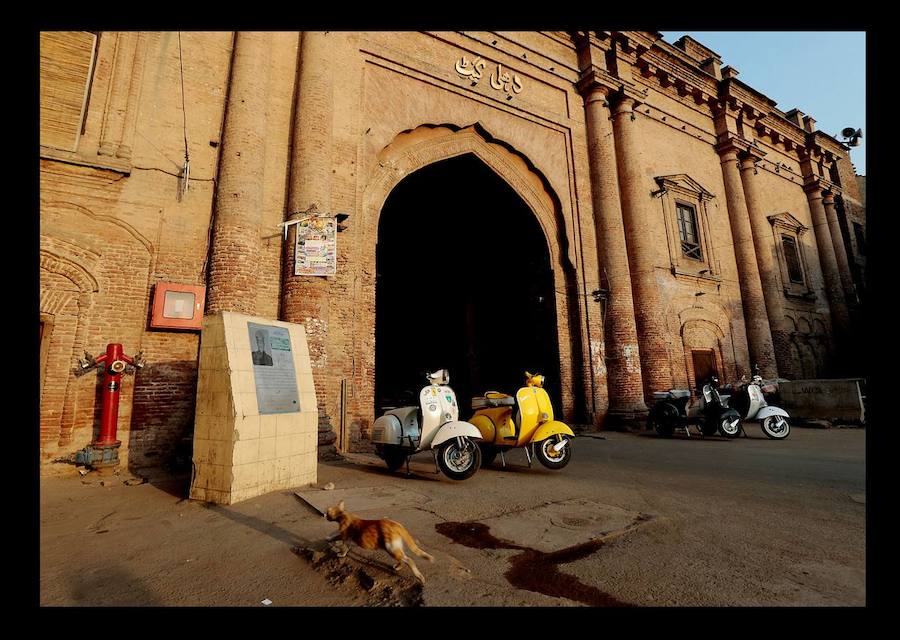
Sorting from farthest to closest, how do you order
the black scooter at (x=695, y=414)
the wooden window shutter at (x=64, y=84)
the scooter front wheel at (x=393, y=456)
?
the black scooter at (x=695, y=414) → the wooden window shutter at (x=64, y=84) → the scooter front wheel at (x=393, y=456)

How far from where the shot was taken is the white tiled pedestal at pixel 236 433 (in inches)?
169

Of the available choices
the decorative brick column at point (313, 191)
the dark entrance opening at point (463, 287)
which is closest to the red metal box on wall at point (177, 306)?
the decorative brick column at point (313, 191)

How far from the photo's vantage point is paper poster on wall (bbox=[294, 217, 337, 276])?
7.67 metres

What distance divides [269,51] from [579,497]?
993cm

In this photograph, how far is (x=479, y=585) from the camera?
7.45ft

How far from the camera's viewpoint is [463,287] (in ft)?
51.9

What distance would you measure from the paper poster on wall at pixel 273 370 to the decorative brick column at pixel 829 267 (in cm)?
2294

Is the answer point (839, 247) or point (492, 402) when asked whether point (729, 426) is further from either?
point (839, 247)

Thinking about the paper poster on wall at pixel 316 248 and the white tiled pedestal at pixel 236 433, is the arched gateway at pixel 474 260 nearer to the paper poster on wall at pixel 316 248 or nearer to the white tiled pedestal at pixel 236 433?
the paper poster on wall at pixel 316 248

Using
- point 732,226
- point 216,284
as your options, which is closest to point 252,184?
point 216,284

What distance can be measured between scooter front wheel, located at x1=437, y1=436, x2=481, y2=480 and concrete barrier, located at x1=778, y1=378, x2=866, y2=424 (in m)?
11.1

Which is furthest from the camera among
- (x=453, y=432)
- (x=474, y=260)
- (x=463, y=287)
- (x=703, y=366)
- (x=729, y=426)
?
(x=463, y=287)

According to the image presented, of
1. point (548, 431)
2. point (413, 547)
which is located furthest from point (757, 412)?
point (413, 547)

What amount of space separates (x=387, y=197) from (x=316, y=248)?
348 centimetres
